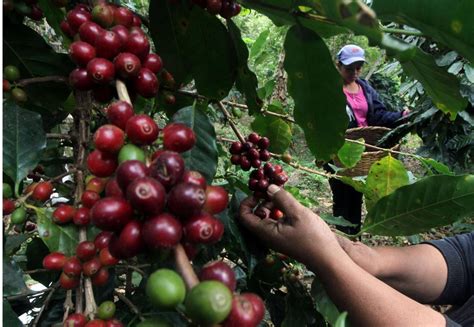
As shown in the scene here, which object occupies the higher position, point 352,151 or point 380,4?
point 380,4

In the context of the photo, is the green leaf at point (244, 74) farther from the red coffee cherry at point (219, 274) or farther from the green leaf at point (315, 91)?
the red coffee cherry at point (219, 274)

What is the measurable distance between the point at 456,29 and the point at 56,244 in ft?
2.22

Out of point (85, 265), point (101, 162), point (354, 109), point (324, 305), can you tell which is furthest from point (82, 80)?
point (354, 109)

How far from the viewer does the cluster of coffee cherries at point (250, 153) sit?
1.11 metres

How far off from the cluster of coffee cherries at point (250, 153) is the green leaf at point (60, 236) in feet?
1.67

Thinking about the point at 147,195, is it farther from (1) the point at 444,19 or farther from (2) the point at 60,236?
(1) the point at 444,19

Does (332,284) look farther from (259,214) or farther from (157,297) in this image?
(157,297)

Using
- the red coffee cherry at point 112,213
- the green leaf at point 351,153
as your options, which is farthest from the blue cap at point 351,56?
the red coffee cherry at point 112,213

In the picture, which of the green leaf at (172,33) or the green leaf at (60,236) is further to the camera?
the green leaf at (172,33)

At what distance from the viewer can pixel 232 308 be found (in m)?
0.40

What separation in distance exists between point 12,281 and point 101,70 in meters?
0.35

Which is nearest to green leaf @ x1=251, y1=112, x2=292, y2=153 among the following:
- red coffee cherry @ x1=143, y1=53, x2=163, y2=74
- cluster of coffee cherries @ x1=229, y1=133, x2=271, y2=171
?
cluster of coffee cherries @ x1=229, y1=133, x2=271, y2=171

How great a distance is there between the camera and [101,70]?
1.93 feet

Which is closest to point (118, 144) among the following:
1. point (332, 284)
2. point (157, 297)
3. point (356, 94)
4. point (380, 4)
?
point (157, 297)
